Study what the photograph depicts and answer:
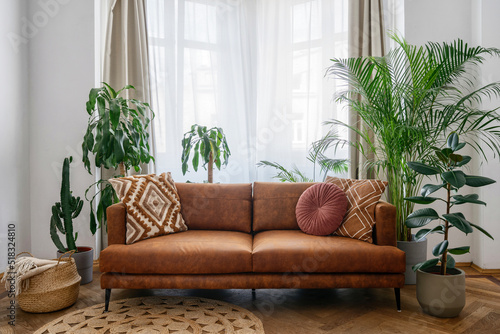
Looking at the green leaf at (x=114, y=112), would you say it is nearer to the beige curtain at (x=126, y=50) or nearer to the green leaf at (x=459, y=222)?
the beige curtain at (x=126, y=50)

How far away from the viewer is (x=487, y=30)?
3.24 metres

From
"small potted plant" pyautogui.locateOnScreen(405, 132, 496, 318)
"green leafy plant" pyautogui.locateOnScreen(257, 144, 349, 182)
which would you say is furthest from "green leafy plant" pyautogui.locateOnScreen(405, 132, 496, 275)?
"green leafy plant" pyautogui.locateOnScreen(257, 144, 349, 182)

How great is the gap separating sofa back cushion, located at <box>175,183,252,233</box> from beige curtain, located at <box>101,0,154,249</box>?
0.87 m

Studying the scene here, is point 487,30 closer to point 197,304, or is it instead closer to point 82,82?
point 197,304

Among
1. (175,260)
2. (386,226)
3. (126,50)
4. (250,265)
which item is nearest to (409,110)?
(386,226)

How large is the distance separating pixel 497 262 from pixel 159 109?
11.3 ft

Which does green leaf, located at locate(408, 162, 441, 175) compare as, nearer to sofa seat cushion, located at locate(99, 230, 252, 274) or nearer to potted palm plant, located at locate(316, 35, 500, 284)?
potted palm plant, located at locate(316, 35, 500, 284)

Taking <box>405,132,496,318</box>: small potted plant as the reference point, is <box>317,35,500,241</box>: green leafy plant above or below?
above

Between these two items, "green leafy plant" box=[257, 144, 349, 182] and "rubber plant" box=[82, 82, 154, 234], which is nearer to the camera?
"rubber plant" box=[82, 82, 154, 234]

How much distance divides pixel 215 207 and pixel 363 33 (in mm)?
2219

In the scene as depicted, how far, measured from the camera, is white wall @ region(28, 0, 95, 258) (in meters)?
3.34

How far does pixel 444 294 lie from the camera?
7.27ft

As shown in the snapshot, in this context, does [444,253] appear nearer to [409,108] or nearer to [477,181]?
[477,181]

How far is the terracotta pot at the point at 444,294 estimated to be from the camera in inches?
87.2
